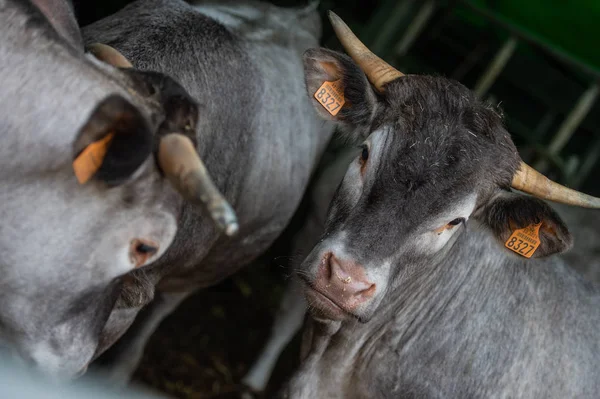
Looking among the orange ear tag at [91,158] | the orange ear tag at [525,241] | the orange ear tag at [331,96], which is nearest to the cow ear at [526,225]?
the orange ear tag at [525,241]

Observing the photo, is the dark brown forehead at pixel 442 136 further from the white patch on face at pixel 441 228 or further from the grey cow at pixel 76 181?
the grey cow at pixel 76 181

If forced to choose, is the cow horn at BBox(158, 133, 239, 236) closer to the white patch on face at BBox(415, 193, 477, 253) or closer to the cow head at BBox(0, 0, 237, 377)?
the cow head at BBox(0, 0, 237, 377)

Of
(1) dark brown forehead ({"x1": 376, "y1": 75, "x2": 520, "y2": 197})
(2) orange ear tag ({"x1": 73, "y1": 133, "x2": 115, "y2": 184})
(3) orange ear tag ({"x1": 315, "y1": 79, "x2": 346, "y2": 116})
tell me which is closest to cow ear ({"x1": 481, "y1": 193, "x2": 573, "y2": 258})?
(1) dark brown forehead ({"x1": 376, "y1": 75, "x2": 520, "y2": 197})

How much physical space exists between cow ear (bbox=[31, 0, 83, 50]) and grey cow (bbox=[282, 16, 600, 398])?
128cm

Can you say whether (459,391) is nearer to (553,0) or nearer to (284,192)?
(284,192)

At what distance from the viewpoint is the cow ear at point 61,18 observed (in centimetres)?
304

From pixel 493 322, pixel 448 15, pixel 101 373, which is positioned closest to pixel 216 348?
pixel 101 373

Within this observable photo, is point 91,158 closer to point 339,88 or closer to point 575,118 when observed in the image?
point 339,88

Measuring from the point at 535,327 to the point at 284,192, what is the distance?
2.04m

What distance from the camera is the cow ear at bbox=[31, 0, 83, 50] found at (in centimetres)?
304

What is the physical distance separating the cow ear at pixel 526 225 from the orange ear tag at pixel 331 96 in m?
0.99

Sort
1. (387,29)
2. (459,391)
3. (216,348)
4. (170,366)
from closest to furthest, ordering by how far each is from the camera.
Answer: (459,391)
(170,366)
(216,348)
(387,29)

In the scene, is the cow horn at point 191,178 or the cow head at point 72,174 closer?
the cow horn at point 191,178

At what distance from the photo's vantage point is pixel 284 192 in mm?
5098
